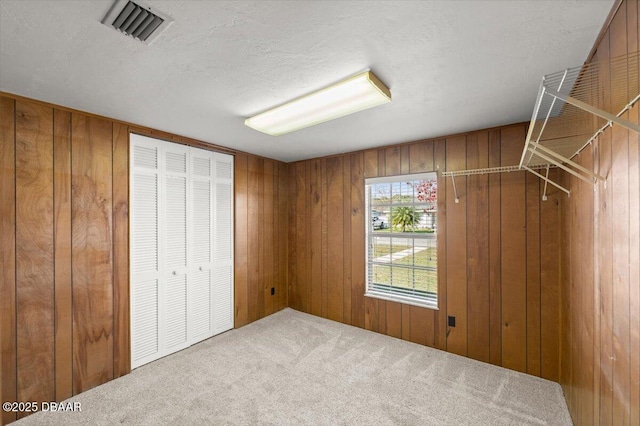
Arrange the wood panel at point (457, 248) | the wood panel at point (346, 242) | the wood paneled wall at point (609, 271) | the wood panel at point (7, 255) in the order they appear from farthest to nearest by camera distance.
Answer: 1. the wood panel at point (346, 242)
2. the wood panel at point (457, 248)
3. the wood panel at point (7, 255)
4. the wood paneled wall at point (609, 271)

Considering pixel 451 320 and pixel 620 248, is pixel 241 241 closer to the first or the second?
pixel 451 320

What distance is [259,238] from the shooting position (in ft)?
12.7

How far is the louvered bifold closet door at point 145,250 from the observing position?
258 centimetres

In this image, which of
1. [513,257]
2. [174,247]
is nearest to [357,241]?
[513,257]

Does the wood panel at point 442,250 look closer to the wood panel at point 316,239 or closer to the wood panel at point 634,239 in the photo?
the wood panel at point 316,239

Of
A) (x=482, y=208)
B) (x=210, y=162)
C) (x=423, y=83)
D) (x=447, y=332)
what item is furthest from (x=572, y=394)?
(x=210, y=162)

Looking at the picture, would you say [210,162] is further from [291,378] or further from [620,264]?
[620,264]

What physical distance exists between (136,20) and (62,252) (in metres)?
1.96

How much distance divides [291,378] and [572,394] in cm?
213

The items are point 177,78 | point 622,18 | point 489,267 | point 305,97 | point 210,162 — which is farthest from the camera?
point 210,162

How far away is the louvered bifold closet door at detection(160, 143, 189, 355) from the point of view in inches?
111

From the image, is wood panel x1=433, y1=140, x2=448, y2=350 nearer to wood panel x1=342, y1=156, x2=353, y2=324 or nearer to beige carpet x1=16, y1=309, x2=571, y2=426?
beige carpet x1=16, y1=309, x2=571, y2=426

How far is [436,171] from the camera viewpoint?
2.97 metres

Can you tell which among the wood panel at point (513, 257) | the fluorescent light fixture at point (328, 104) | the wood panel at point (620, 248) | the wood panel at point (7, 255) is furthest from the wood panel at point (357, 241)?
the wood panel at point (7, 255)
